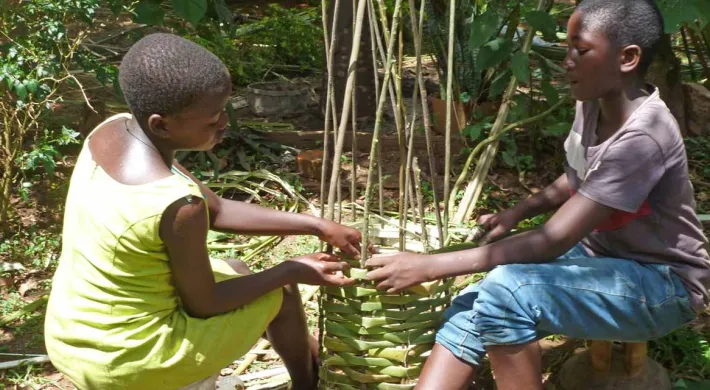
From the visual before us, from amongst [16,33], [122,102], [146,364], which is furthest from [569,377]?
[122,102]

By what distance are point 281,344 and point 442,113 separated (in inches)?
96.1

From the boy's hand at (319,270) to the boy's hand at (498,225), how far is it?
1.57 ft

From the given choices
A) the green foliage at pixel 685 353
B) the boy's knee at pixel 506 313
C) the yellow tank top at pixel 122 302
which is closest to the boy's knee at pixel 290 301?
the yellow tank top at pixel 122 302

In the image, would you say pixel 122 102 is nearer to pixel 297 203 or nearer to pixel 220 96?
pixel 297 203

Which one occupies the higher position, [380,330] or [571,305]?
[571,305]

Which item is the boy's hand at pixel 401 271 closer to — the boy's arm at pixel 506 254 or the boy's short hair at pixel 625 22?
the boy's arm at pixel 506 254

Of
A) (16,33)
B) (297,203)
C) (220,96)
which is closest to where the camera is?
(220,96)

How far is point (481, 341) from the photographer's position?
2154 mm

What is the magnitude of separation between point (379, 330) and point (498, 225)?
51 cm

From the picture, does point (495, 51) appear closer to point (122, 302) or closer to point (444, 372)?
point (444, 372)

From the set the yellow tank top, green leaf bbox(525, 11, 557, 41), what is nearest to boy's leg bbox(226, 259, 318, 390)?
the yellow tank top

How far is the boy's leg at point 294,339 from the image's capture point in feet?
7.59

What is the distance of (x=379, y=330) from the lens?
2.24 metres

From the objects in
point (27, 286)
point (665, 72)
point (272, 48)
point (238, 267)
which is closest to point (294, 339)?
point (238, 267)
